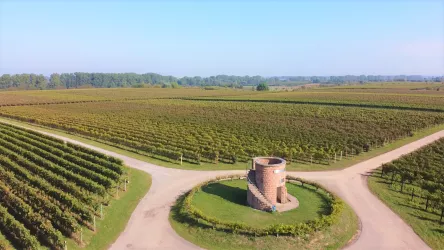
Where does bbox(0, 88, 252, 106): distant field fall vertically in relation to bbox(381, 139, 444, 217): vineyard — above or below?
above

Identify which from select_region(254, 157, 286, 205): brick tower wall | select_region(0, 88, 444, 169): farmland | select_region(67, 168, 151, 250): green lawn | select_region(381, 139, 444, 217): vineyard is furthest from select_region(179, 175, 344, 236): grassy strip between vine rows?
select_region(0, 88, 444, 169): farmland

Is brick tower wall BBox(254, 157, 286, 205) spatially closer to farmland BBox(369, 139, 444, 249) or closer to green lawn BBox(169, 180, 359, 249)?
green lawn BBox(169, 180, 359, 249)

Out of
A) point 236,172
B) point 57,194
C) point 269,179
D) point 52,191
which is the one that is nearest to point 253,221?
point 269,179

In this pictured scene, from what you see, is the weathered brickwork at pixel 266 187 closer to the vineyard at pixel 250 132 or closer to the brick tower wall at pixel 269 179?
the brick tower wall at pixel 269 179

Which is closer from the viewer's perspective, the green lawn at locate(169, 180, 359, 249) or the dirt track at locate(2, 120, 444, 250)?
the green lawn at locate(169, 180, 359, 249)

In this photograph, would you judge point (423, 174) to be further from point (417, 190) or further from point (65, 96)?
point (65, 96)
